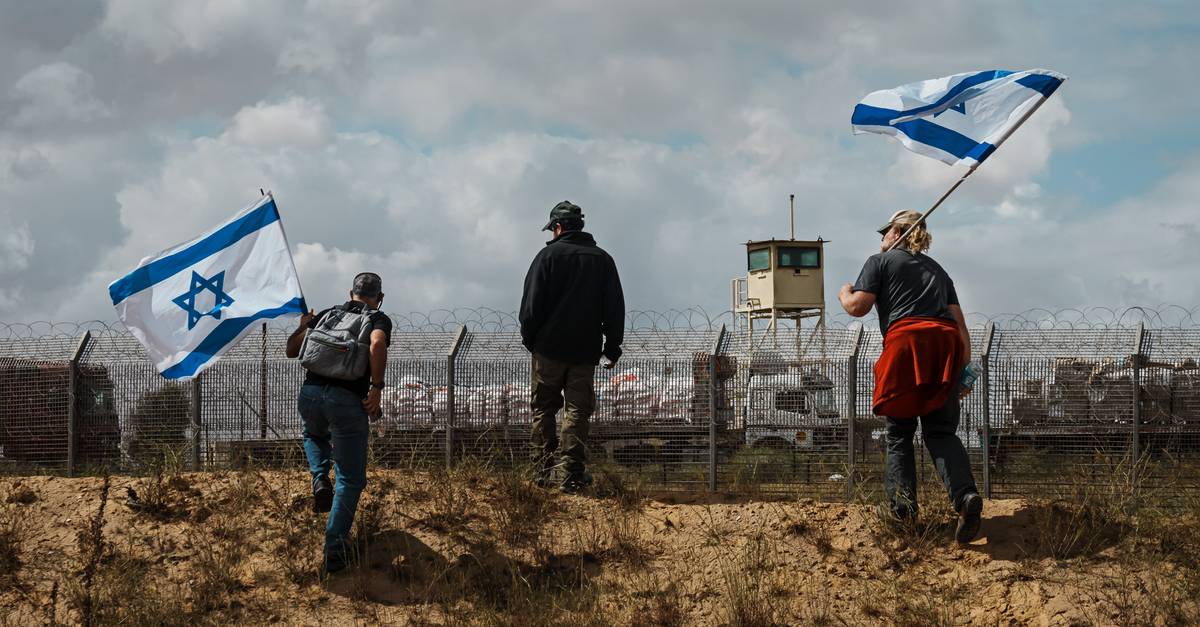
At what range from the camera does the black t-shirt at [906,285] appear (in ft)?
25.3

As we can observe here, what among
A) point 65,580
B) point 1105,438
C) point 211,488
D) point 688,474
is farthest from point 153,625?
point 1105,438

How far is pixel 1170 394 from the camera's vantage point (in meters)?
12.2

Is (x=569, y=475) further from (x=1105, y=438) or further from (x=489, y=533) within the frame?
(x=1105, y=438)

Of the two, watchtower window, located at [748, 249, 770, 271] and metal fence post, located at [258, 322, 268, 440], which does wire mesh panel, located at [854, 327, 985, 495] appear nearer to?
metal fence post, located at [258, 322, 268, 440]

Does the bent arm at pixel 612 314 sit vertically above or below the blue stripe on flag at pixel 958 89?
below

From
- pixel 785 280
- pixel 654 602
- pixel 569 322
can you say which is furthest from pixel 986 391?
pixel 785 280

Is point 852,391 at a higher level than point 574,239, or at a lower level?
lower

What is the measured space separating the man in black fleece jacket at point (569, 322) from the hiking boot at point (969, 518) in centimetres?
269

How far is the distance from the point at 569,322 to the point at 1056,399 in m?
6.25

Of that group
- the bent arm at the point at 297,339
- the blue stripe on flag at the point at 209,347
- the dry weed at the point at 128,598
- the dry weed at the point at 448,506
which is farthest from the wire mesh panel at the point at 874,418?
the dry weed at the point at 128,598

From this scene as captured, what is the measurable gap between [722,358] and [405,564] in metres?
4.43

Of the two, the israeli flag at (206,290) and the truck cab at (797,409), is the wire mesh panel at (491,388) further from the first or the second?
the israeli flag at (206,290)

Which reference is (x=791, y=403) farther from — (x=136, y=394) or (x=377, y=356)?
(x=136, y=394)

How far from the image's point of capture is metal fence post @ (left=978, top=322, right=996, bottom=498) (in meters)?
12.0
